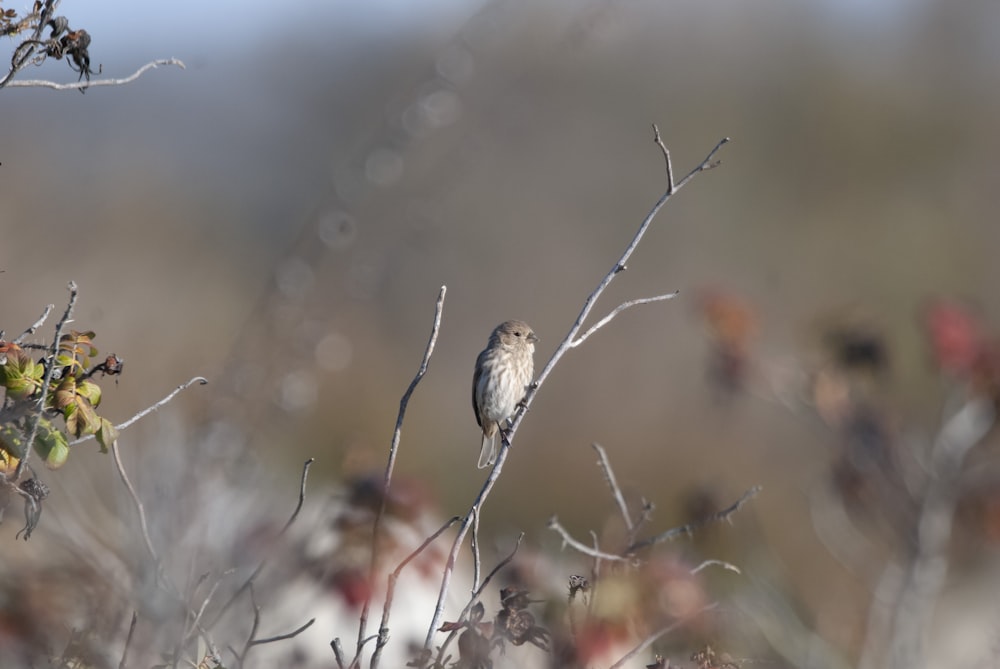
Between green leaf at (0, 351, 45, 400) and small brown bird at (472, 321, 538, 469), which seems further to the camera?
small brown bird at (472, 321, 538, 469)

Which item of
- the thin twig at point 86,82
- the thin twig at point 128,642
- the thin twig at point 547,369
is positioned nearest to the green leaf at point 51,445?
the thin twig at point 128,642

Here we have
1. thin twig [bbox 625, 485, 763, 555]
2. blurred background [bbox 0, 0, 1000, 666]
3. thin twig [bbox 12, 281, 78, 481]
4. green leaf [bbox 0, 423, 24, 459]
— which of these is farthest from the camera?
blurred background [bbox 0, 0, 1000, 666]

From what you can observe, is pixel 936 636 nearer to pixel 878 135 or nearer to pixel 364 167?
pixel 364 167

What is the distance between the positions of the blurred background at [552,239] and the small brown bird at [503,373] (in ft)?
2.08

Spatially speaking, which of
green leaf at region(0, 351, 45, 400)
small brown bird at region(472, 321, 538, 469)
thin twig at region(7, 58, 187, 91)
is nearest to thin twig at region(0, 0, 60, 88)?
thin twig at region(7, 58, 187, 91)

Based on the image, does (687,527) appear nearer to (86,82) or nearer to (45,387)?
(45,387)

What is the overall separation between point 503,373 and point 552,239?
17719 millimetres

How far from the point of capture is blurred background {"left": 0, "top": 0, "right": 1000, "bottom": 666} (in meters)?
5.18

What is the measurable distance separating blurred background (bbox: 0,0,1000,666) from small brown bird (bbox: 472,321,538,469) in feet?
2.08

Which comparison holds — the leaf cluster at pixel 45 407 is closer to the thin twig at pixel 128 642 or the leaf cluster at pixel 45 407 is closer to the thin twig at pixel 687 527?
the thin twig at pixel 128 642

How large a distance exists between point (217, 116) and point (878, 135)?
19.1 m

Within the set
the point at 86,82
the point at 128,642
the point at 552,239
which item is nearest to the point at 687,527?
the point at 128,642

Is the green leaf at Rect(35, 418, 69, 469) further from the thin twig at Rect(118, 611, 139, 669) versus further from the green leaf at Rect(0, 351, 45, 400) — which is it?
the thin twig at Rect(118, 611, 139, 669)

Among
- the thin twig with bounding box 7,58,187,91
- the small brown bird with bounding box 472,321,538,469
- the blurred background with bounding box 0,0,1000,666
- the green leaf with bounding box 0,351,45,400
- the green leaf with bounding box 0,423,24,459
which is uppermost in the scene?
the blurred background with bounding box 0,0,1000,666
